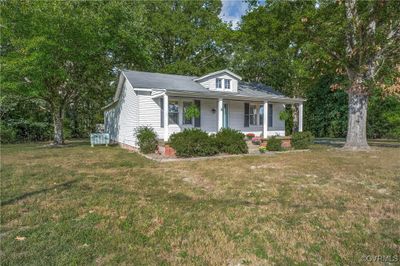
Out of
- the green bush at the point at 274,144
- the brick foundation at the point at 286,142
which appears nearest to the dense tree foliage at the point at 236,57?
the brick foundation at the point at 286,142

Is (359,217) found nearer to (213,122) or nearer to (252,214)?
(252,214)

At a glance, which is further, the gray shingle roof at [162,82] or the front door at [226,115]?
the front door at [226,115]

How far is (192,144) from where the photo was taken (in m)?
10.2

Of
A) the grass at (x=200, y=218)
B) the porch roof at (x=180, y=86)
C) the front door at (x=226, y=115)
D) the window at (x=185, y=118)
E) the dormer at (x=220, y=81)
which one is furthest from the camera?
the dormer at (x=220, y=81)

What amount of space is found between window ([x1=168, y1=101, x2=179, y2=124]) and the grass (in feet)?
23.9

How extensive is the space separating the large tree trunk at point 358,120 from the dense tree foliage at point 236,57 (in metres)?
0.05

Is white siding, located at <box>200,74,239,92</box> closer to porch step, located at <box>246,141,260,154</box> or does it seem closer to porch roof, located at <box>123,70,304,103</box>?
porch roof, located at <box>123,70,304,103</box>

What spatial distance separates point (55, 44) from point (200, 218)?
13.4 metres

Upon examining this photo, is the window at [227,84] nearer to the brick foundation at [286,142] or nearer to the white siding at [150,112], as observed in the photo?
the brick foundation at [286,142]

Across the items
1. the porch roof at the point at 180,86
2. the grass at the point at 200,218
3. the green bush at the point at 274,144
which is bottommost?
the grass at the point at 200,218

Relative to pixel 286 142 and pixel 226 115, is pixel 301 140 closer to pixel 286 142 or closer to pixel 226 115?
pixel 286 142

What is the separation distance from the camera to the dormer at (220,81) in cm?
Answer: 1582

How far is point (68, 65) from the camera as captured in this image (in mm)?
16781

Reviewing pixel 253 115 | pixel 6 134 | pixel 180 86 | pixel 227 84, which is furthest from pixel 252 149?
pixel 6 134
